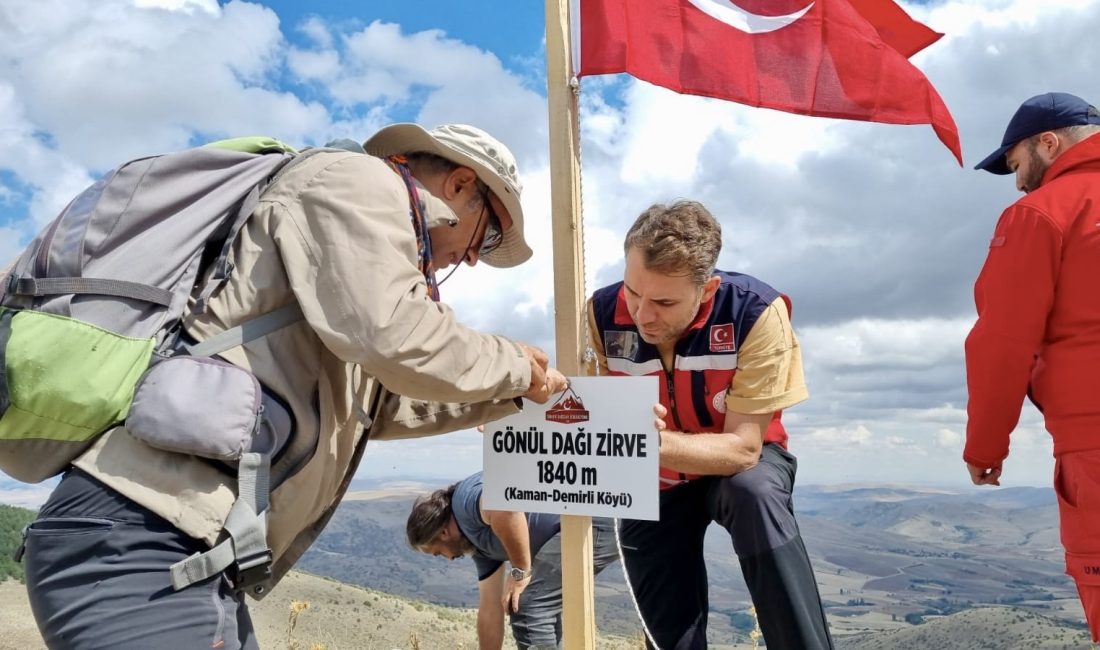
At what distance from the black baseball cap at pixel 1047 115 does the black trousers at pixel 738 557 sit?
205 centimetres

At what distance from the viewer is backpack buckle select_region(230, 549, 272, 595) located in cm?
209

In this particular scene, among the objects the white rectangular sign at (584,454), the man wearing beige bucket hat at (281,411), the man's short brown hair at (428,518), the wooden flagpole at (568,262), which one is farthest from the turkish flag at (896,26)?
the man's short brown hair at (428,518)

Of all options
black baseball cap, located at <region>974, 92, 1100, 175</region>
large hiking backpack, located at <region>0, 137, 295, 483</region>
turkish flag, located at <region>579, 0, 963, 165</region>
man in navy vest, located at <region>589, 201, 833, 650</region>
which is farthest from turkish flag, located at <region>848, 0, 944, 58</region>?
large hiking backpack, located at <region>0, 137, 295, 483</region>

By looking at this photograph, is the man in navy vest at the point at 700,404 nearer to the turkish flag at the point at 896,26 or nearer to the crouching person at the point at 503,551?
the crouching person at the point at 503,551

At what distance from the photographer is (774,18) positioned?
437 cm

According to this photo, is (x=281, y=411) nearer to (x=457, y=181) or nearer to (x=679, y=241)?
(x=457, y=181)

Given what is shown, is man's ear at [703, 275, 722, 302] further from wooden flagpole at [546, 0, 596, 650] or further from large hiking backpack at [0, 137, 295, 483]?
large hiking backpack at [0, 137, 295, 483]

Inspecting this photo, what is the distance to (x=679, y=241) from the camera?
378 cm

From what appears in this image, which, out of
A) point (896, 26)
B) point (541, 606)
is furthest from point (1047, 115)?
point (541, 606)

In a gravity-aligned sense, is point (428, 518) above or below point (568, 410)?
below

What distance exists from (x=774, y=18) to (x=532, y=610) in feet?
12.7

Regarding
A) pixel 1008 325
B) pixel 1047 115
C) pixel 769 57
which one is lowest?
pixel 1008 325

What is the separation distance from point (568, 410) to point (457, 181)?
1.02 metres

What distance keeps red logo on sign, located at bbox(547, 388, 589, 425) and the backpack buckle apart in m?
1.36
